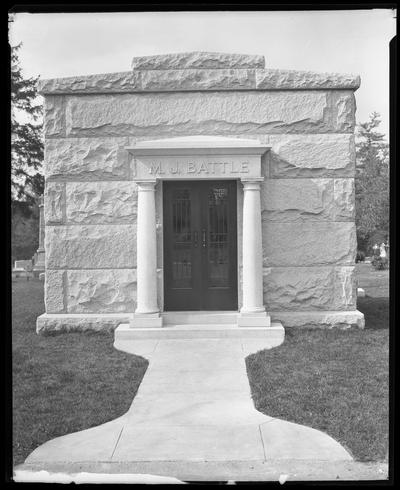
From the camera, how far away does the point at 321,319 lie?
926cm

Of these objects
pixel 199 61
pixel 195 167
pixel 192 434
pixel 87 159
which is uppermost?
pixel 199 61

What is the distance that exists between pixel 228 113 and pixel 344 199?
2.67 m

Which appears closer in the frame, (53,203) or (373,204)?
(53,203)

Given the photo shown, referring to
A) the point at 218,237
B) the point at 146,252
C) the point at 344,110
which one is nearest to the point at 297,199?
the point at 218,237

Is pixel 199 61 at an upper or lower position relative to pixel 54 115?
upper

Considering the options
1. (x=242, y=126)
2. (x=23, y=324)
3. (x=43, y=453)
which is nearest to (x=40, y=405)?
(x=43, y=453)

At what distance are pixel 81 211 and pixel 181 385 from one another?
451cm

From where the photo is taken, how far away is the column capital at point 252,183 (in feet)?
29.3

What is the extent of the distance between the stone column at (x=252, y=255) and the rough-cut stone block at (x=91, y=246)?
2118 mm

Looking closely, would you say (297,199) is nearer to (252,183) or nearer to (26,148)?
(252,183)

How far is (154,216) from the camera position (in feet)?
29.6

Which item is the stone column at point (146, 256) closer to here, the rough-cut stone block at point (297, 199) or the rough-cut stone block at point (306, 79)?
the rough-cut stone block at point (297, 199)

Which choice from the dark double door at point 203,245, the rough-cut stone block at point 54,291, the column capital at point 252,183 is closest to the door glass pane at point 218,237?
the dark double door at point 203,245

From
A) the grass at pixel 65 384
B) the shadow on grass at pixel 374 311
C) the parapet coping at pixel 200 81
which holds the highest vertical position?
the parapet coping at pixel 200 81
